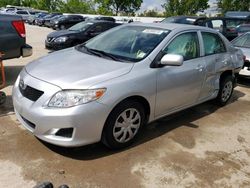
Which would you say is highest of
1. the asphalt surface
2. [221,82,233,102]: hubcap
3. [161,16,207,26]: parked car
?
[161,16,207,26]: parked car

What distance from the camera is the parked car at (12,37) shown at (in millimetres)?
6328

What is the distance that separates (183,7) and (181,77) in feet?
138

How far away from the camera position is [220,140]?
4.52 meters

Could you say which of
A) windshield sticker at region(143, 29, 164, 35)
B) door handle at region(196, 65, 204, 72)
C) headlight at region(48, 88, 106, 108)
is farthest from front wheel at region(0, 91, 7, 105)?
door handle at region(196, 65, 204, 72)

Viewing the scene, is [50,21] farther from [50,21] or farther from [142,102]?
[142,102]

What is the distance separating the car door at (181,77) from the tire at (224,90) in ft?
3.26

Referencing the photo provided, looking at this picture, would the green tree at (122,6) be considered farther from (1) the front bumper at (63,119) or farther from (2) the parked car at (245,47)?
(1) the front bumper at (63,119)

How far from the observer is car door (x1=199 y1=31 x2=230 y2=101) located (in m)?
5.12

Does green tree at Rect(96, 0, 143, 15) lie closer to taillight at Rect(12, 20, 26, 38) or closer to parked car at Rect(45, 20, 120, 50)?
parked car at Rect(45, 20, 120, 50)

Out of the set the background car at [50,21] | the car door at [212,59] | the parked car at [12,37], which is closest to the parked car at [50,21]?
the background car at [50,21]

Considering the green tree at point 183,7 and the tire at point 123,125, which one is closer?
the tire at point 123,125

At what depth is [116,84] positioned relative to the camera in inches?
142

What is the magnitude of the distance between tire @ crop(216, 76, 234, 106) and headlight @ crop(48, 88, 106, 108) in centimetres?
320


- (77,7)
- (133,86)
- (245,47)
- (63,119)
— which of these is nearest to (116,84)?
(133,86)
